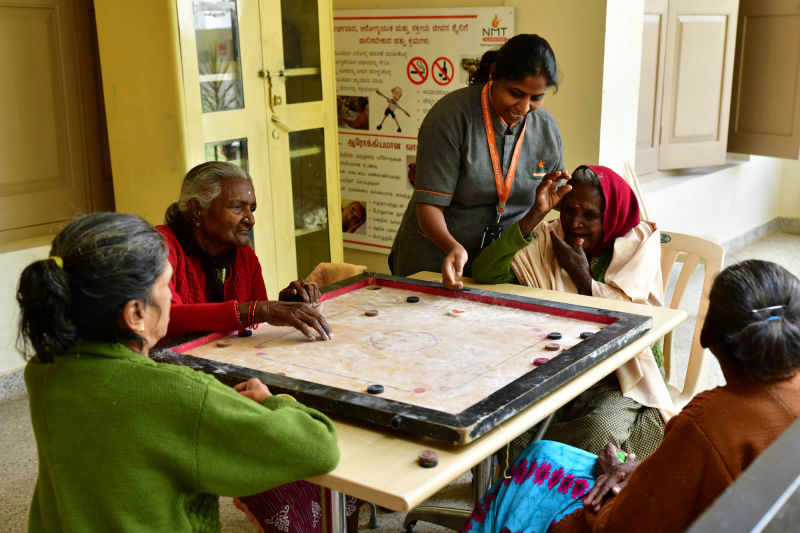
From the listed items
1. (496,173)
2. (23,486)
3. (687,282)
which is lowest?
(23,486)

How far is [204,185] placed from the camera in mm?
2521

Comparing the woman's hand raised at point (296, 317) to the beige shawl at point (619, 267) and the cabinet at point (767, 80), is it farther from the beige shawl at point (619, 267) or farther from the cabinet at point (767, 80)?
the cabinet at point (767, 80)

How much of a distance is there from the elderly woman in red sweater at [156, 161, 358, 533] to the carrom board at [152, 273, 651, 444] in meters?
0.08

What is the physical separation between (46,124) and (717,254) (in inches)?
118

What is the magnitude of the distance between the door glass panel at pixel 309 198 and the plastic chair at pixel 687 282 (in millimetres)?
2029

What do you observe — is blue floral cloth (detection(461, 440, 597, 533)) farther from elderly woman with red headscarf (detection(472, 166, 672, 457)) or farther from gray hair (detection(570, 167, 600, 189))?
gray hair (detection(570, 167, 600, 189))

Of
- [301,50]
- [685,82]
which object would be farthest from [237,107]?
[685,82]

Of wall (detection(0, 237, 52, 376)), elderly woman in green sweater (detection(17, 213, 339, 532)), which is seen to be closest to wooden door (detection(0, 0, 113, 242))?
wall (detection(0, 237, 52, 376))

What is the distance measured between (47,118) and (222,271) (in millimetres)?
1847

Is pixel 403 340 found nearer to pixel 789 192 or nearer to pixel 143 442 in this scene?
pixel 143 442

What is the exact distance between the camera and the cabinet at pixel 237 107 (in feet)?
12.0

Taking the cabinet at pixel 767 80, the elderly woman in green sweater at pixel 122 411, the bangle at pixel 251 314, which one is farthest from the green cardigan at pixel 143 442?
the cabinet at pixel 767 80

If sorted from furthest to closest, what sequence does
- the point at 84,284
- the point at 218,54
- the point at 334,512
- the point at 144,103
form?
the point at 218,54 → the point at 144,103 → the point at 334,512 → the point at 84,284

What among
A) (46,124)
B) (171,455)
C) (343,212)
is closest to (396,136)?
(343,212)
